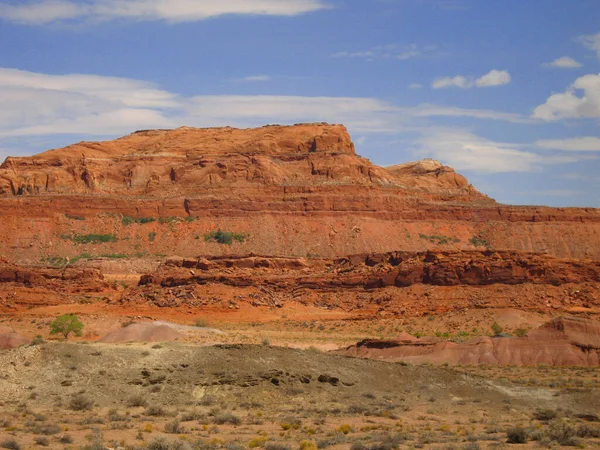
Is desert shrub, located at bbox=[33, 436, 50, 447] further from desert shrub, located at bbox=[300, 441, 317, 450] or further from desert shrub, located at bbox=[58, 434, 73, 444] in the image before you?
desert shrub, located at bbox=[300, 441, 317, 450]

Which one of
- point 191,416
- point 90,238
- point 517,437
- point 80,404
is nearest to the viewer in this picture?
point 517,437

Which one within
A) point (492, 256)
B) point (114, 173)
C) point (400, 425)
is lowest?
point (400, 425)

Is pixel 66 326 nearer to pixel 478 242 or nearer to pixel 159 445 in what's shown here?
pixel 159 445

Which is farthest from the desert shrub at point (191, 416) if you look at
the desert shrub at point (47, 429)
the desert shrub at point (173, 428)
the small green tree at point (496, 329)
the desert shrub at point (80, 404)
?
the small green tree at point (496, 329)

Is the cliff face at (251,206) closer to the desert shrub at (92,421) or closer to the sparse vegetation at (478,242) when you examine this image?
the sparse vegetation at (478,242)

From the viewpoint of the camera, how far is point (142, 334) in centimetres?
4069

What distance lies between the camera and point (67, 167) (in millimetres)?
101500

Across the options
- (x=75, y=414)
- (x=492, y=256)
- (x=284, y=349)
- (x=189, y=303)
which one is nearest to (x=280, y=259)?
(x=189, y=303)

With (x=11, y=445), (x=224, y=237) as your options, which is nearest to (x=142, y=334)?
(x=11, y=445)

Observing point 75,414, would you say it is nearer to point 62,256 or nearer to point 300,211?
point 62,256

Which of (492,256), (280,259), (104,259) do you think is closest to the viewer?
(492,256)

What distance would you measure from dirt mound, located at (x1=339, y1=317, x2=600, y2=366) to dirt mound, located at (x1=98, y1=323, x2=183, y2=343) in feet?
24.0

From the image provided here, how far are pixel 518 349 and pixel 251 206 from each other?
2383 inches

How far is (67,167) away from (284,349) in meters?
76.3
